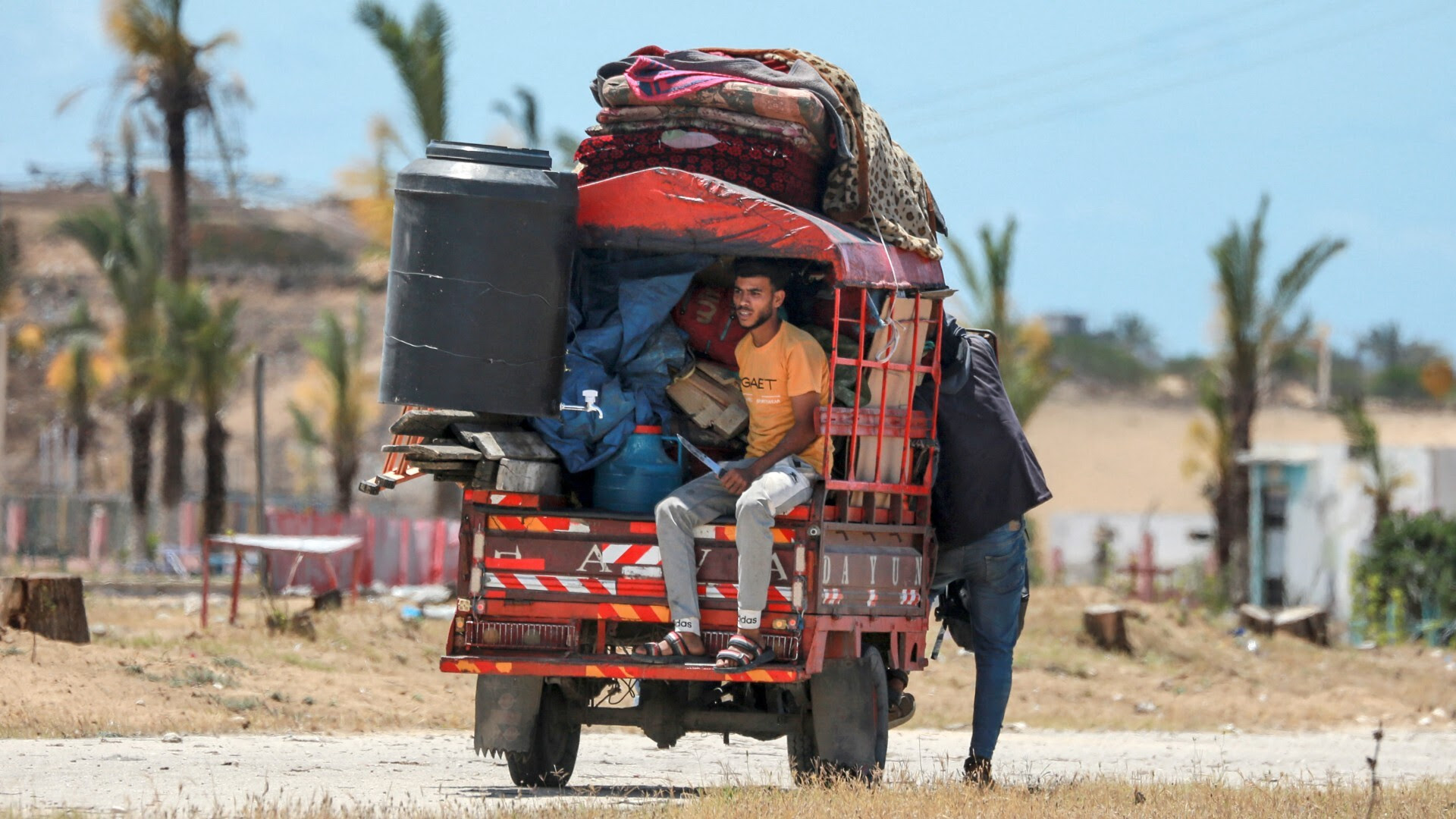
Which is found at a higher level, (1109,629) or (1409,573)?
(1409,573)

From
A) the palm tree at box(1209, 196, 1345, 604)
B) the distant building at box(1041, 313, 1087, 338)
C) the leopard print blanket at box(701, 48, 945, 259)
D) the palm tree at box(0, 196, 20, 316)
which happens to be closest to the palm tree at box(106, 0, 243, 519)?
the palm tree at box(0, 196, 20, 316)

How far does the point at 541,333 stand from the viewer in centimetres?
→ 898

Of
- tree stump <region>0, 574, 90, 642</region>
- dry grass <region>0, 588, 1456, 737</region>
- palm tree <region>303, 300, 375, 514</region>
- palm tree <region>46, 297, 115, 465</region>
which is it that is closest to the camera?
dry grass <region>0, 588, 1456, 737</region>

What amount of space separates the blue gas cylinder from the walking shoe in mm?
2082

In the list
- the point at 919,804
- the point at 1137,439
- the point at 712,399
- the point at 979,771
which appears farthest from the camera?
the point at 1137,439

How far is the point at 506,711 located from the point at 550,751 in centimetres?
64

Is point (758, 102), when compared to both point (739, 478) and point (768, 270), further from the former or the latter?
point (739, 478)

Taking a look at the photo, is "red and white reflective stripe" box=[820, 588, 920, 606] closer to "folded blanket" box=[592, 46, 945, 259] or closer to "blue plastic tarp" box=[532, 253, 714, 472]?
"blue plastic tarp" box=[532, 253, 714, 472]

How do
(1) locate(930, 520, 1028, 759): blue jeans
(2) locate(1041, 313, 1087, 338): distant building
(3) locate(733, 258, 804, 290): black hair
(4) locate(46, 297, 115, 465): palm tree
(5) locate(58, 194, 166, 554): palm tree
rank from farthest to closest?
(2) locate(1041, 313, 1087, 338): distant building
(4) locate(46, 297, 115, 465): palm tree
(5) locate(58, 194, 166, 554): palm tree
(1) locate(930, 520, 1028, 759): blue jeans
(3) locate(733, 258, 804, 290): black hair

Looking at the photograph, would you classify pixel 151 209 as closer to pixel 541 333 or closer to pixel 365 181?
pixel 365 181

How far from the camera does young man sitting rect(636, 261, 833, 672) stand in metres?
8.63

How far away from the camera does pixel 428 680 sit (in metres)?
16.1

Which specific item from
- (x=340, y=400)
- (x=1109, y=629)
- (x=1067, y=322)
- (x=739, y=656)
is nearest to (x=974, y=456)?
A: (x=739, y=656)

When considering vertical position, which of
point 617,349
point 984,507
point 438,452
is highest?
point 617,349
